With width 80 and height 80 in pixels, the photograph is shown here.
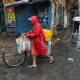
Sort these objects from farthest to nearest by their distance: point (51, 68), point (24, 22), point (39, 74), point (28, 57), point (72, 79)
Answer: point (24, 22)
point (28, 57)
point (51, 68)
point (39, 74)
point (72, 79)

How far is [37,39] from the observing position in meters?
11.5

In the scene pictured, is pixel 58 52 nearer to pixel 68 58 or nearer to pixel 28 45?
pixel 68 58

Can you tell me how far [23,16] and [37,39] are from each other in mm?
10796

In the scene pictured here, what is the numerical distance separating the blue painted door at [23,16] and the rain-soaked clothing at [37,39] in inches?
403

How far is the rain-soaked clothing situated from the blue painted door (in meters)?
10.2

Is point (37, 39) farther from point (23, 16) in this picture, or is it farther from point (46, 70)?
point (23, 16)

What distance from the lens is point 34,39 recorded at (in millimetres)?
→ 11570

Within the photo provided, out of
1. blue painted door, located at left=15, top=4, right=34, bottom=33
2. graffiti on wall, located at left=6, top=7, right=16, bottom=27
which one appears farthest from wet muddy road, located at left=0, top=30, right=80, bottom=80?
graffiti on wall, located at left=6, top=7, right=16, bottom=27

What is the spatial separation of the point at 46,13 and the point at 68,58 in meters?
9.64

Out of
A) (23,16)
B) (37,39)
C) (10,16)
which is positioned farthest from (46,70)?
(10,16)

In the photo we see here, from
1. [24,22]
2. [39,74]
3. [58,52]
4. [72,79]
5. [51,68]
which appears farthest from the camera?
[24,22]

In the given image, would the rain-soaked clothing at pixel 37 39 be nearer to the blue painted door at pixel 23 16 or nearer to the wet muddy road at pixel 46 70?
the wet muddy road at pixel 46 70

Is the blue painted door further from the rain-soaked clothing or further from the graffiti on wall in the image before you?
the rain-soaked clothing

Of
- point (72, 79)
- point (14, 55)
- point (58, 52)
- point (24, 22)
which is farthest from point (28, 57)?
point (24, 22)
